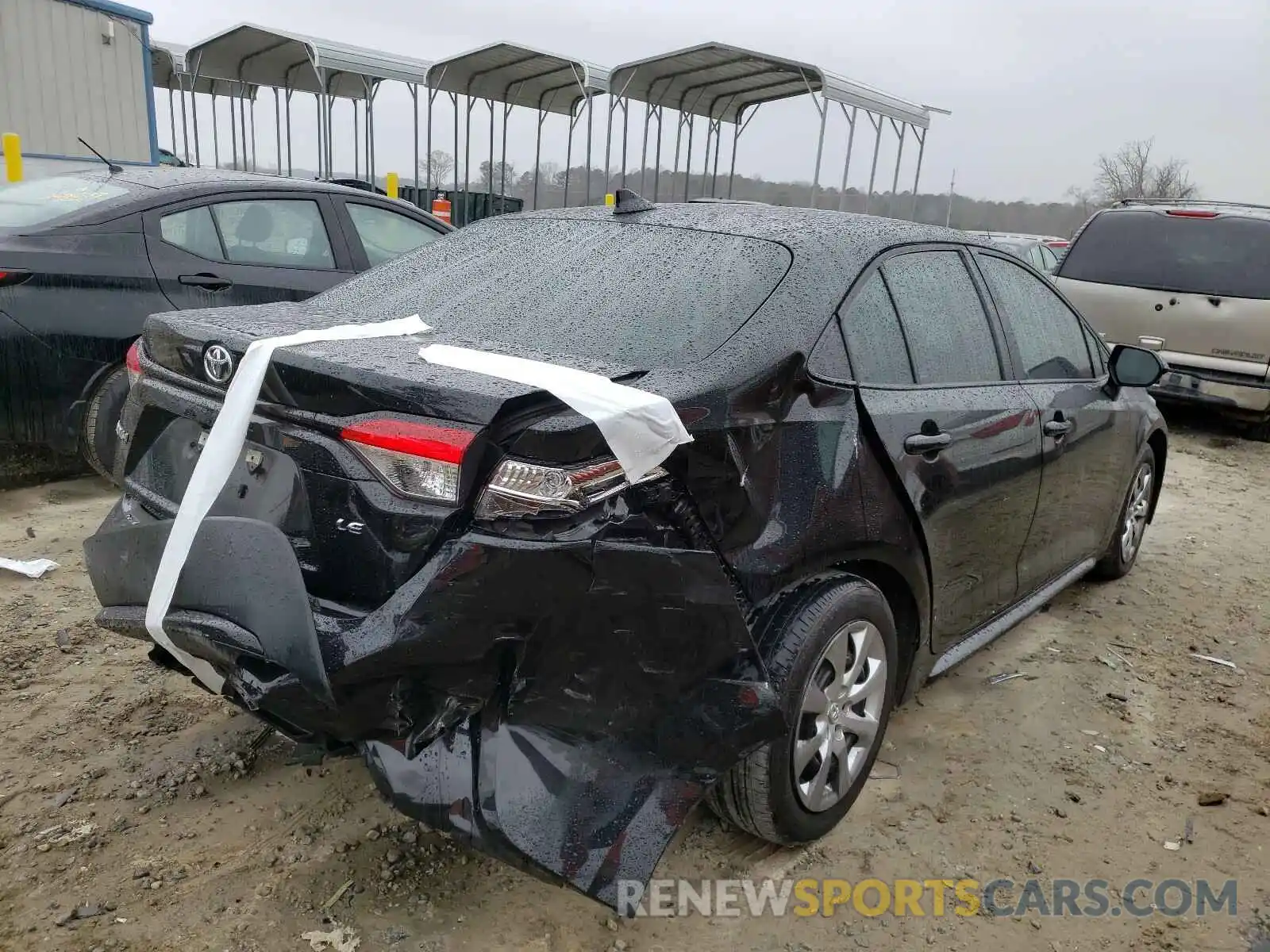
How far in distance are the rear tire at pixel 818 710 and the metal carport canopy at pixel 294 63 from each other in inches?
503

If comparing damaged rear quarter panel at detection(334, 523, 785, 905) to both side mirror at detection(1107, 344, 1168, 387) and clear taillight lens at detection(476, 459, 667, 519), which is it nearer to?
clear taillight lens at detection(476, 459, 667, 519)

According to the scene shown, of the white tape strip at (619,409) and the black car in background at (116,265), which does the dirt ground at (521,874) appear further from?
the white tape strip at (619,409)

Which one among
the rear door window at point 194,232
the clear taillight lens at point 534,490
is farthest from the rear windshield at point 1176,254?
the clear taillight lens at point 534,490

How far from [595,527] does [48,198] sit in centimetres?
434

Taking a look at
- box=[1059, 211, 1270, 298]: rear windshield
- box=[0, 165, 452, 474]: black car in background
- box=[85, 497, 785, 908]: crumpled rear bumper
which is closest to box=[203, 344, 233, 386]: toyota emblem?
box=[85, 497, 785, 908]: crumpled rear bumper

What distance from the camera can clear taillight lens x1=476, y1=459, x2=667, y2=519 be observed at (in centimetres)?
183

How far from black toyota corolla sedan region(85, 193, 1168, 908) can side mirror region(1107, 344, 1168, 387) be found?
4.05ft

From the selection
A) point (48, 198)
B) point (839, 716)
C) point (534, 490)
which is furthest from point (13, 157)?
point (839, 716)

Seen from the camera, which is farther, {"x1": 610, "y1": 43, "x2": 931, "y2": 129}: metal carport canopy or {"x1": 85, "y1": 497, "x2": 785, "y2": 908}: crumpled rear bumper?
{"x1": 610, "y1": 43, "x2": 931, "y2": 129}: metal carport canopy

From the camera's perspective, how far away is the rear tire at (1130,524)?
445cm

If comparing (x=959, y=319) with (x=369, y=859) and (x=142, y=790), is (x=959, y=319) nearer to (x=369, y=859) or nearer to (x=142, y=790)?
(x=369, y=859)

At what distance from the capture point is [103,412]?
4449 millimetres

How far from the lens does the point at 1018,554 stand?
3.29m

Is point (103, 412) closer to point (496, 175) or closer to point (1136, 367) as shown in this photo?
point (1136, 367)
